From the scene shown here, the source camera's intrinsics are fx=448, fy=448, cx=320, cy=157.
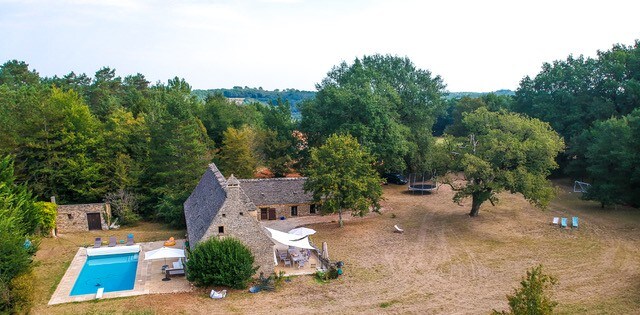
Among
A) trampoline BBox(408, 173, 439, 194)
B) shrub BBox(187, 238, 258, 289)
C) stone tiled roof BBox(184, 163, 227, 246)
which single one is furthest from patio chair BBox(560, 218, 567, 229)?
stone tiled roof BBox(184, 163, 227, 246)

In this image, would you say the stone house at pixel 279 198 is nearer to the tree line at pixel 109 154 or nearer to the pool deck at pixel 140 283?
the tree line at pixel 109 154

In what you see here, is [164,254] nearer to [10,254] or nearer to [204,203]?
[204,203]

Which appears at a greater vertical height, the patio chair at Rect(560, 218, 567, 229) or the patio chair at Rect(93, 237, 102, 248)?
the patio chair at Rect(560, 218, 567, 229)

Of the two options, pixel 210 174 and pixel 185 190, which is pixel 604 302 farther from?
pixel 185 190

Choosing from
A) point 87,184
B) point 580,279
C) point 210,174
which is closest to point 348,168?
point 210,174

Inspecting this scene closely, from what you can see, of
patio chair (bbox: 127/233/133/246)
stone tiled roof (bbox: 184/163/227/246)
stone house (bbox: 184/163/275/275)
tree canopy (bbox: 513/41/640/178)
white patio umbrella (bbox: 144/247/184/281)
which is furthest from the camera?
tree canopy (bbox: 513/41/640/178)

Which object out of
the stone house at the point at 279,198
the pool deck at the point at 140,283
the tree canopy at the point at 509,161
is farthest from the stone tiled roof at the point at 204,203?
the tree canopy at the point at 509,161

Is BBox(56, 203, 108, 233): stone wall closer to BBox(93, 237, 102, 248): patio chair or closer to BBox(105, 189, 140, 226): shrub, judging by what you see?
BBox(105, 189, 140, 226): shrub
